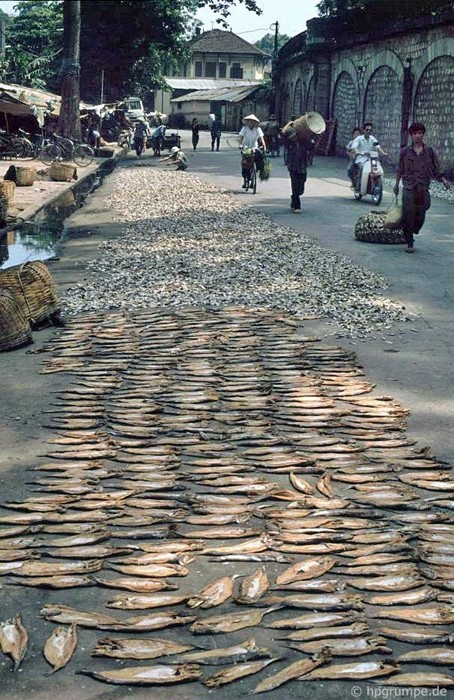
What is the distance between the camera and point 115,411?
629 cm

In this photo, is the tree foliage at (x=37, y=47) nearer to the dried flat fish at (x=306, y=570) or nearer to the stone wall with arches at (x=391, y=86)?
the stone wall with arches at (x=391, y=86)

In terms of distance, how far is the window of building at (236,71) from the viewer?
100750 mm

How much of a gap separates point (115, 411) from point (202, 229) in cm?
1013

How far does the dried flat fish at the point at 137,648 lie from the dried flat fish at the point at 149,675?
0.08 m

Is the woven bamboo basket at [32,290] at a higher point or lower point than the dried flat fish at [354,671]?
higher

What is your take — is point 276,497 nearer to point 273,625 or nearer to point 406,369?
point 273,625

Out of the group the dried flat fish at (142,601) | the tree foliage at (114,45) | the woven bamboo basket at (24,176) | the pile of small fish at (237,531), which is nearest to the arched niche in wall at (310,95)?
the tree foliage at (114,45)

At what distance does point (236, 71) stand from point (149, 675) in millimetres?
102837

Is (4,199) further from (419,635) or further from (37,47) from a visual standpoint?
(37,47)

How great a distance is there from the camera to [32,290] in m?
8.62

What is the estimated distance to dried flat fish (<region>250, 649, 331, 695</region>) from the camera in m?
3.19

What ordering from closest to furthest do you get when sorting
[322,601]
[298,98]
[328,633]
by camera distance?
[328,633] < [322,601] < [298,98]

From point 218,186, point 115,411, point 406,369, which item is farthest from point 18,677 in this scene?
point 218,186

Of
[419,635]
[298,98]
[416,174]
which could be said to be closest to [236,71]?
[298,98]
